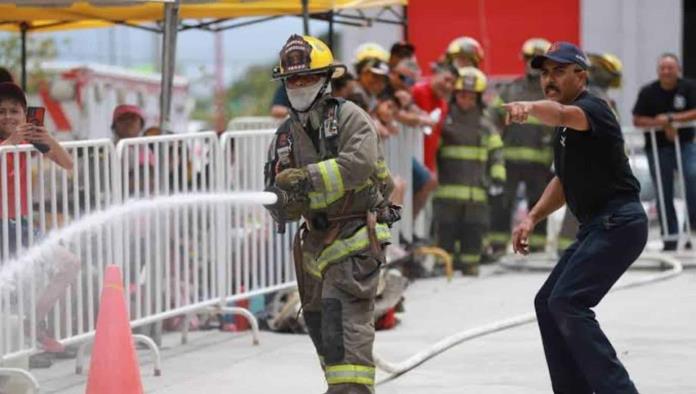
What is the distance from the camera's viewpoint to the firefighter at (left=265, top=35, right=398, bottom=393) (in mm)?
7215

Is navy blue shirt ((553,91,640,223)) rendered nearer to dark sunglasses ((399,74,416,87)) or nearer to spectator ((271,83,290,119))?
spectator ((271,83,290,119))

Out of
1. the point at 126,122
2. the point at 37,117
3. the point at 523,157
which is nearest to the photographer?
the point at 37,117

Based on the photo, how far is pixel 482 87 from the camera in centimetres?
1401

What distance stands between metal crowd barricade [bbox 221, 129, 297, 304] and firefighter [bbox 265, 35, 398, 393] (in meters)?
3.09

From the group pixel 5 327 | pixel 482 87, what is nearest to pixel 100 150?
pixel 5 327

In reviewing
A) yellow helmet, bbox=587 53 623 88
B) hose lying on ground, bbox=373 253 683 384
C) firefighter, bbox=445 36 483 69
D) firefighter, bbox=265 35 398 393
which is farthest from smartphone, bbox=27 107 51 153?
yellow helmet, bbox=587 53 623 88

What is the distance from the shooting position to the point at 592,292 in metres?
7.01

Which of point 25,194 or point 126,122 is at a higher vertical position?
point 126,122

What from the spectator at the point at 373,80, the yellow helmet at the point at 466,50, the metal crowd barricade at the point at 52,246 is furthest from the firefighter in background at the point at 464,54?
the metal crowd barricade at the point at 52,246

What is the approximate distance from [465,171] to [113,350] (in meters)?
7.21

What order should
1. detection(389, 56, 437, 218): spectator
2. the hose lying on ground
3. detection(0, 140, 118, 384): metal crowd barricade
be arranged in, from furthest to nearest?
detection(389, 56, 437, 218): spectator
the hose lying on ground
detection(0, 140, 118, 384): metal crowd barricade

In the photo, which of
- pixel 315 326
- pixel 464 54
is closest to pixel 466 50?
pixel 464 54

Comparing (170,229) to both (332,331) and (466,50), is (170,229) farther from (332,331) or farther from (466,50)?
(466,50)

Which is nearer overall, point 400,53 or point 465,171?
point 465,171
